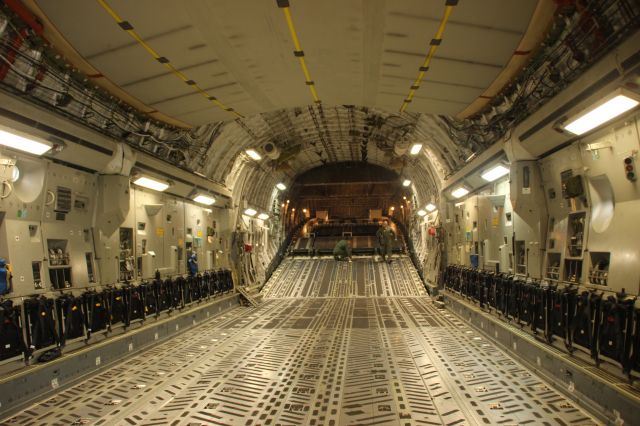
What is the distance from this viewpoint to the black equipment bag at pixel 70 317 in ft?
20.4

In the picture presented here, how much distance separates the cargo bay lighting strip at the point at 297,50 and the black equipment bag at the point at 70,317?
16.3 ft

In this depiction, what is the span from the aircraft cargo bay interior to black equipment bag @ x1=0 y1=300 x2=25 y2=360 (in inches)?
1.5

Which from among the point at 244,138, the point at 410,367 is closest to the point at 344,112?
the point at 244,138

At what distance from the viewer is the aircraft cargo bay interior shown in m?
4.71

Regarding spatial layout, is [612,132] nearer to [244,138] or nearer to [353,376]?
[353,376]

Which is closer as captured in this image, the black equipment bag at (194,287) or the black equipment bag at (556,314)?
the black equipment bag at (556,314)

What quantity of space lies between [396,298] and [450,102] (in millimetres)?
8524

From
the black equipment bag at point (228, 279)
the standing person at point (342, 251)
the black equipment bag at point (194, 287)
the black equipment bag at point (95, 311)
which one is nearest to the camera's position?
the black equipment bag at point (95, 311)

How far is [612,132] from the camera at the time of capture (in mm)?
5160

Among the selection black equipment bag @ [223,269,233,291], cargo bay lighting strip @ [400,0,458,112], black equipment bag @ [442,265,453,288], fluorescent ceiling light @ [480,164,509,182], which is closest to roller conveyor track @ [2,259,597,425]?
black equipment bag @ [442,265,453,288]

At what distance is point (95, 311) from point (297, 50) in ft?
17.4

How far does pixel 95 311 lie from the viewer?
23.1 feet

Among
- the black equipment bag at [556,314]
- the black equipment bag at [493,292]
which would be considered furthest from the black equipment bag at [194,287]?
the black equipment bag at [556,314]

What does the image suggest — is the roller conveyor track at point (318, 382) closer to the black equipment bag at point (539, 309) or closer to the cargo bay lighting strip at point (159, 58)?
the black equipment bag at point (539, 309)
